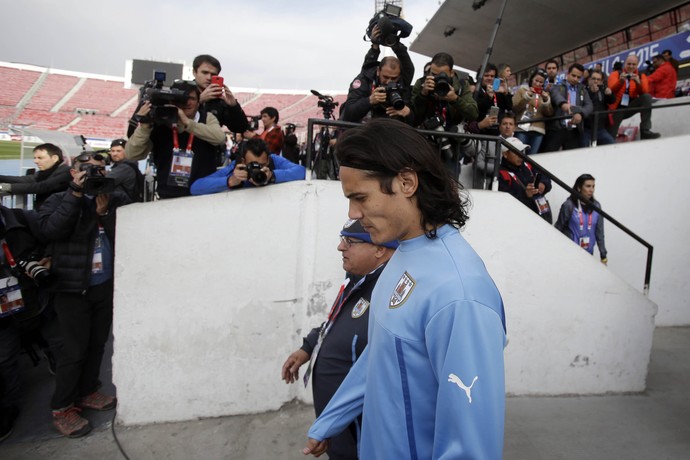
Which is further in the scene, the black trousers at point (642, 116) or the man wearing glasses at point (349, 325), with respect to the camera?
the black trousers at point (642, 116)

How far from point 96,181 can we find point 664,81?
30.0ft

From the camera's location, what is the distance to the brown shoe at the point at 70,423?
130 inches

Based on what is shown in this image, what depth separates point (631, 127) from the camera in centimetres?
842

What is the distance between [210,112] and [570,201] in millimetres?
3914

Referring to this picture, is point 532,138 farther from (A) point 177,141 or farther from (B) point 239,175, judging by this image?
(A) point 177,141

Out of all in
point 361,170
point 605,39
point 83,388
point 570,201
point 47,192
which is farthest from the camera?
point 605,39

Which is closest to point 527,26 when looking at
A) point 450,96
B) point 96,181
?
point 450,96

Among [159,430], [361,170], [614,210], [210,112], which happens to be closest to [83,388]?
[159,430]

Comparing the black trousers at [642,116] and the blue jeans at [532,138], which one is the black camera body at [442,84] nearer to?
the blue jeans at [532,138]

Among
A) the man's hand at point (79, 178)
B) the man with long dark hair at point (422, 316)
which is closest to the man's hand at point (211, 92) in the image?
the man's hand at point (79, 178)

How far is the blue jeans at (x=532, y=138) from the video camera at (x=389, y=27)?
130 inches

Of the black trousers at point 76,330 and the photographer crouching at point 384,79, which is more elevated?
the photographer crouching at point 384,79

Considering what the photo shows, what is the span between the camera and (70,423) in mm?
3332

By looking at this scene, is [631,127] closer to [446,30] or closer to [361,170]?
[446,30]
